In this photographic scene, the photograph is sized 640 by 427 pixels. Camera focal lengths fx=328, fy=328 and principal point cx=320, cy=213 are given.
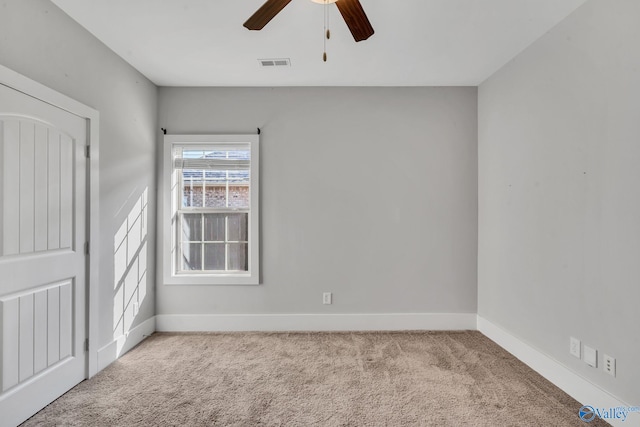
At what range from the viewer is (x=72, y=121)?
240cm

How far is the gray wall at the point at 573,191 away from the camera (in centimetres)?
193

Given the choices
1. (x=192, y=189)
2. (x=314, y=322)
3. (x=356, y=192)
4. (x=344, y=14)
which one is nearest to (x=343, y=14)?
(x=344, y=14)

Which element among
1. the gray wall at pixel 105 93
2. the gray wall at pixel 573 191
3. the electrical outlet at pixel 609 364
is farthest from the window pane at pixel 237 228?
the electrical outlet at pixel 609 364

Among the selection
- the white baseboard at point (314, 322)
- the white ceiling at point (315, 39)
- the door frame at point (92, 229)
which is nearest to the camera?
the white ceiling at point (315, 39)

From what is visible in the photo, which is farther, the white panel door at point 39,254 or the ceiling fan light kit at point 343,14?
the white panel door at point 39,254

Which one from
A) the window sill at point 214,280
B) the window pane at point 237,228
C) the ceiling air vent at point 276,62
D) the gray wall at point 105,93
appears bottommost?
the window sill at point 214,280

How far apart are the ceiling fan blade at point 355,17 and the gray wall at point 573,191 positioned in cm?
156

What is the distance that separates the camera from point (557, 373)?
246 cm

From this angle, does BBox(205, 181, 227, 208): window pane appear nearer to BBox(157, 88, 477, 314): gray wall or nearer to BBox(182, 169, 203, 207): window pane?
BBox(182, 169, 203, 207): window pane

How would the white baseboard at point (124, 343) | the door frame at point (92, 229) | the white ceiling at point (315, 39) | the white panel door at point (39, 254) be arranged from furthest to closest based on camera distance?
the white baseboard at point (124, 343) → the door frame at point (92, 229) → the white ceiling at point (315, 39) → the white panel door at point (39, 254)

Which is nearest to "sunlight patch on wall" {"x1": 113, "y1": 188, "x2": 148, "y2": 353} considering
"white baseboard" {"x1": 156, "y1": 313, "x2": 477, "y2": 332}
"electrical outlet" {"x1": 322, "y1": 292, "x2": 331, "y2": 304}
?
"white baseboard" {"x1": 156, "y1": 313, "x2": 477, "y2": 332}

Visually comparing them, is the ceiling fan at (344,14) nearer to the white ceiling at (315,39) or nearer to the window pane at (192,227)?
the white ceiling at (315,39)

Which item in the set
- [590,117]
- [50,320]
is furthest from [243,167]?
[590,117]

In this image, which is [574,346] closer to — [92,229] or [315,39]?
[315,39]
